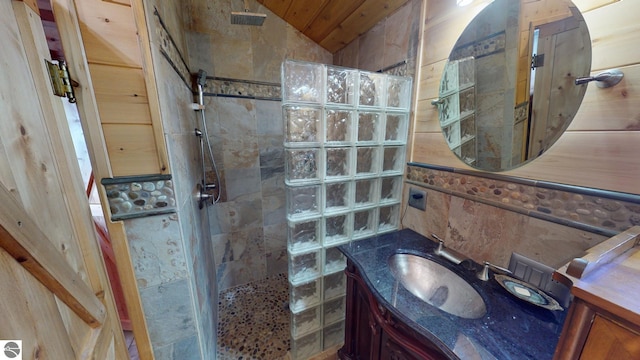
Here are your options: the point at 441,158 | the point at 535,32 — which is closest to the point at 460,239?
the point at 441,158

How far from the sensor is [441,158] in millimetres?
1065

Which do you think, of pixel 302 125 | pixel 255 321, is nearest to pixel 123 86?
pixel 302 125

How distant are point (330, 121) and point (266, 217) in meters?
1.30

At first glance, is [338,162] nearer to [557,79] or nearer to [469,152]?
[469,152]

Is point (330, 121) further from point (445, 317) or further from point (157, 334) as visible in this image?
point (157, 334)

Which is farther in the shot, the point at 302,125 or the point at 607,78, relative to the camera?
the point at 302,125

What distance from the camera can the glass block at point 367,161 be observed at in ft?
3.80

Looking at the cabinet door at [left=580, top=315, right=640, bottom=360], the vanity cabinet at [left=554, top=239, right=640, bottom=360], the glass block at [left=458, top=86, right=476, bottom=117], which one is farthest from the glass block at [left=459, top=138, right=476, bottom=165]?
the cabinet door at [left=580, top=315, right=640, bottom=360]

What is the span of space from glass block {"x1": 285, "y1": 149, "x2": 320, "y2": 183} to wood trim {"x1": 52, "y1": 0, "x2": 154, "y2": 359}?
25.3 inches

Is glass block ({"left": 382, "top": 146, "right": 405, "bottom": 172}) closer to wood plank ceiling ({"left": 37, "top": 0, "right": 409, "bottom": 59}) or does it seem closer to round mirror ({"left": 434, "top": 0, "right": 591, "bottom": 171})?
round mirror ({"left": 434, "top": 0, "right": 591, "bottom": 171})

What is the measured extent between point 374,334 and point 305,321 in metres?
0.55

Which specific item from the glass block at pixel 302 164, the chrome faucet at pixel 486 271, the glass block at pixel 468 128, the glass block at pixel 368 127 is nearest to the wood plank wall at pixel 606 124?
the glass block at pixel 468 128

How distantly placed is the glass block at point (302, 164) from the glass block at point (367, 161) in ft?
0.85

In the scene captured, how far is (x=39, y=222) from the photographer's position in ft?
1.45
